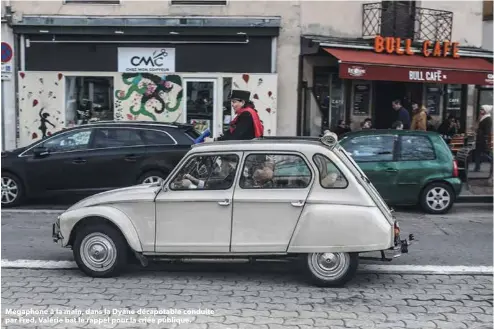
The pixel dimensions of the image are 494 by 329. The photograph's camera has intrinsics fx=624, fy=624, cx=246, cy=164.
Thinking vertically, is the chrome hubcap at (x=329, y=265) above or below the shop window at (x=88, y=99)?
below

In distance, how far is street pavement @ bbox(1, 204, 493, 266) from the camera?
761cm

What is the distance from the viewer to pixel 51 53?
643 inches

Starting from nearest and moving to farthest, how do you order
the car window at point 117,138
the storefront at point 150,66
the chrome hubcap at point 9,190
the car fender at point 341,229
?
the car fender at point 341,229 → the car window at point 117,138 → the chrome hubcap at point 9,190 → the storefront at point 150,66

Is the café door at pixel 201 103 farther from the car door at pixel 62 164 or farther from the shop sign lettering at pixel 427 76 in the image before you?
the car door at pixel 62 164

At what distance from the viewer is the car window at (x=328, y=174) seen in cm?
624

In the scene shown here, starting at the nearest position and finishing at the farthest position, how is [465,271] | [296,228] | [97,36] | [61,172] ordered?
[296,228] → [465,271] → [61,172] → [97,36]

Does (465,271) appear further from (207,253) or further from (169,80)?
(169,80)

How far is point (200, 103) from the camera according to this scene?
16391 mm

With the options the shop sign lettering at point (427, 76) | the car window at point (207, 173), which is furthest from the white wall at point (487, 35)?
the car window at point (207, 173)

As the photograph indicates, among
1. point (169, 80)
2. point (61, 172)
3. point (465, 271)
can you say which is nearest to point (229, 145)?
point (465, 271)

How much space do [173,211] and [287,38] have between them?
10728mm

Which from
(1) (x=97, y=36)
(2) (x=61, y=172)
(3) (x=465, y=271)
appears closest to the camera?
(3) (x=465, y=271)

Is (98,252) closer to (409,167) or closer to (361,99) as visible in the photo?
(409,167)

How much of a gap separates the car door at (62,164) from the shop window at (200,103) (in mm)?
5419
